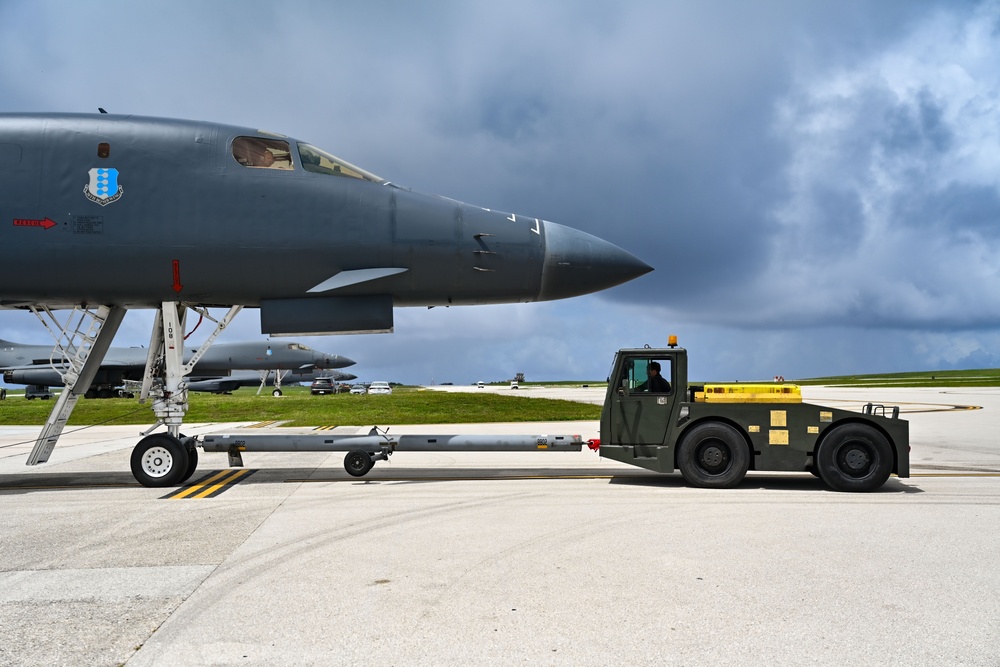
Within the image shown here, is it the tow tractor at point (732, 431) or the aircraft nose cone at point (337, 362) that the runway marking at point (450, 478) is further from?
the aircraft nose cone at point (337, 362)

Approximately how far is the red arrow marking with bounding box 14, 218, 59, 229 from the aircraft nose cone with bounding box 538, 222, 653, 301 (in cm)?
754

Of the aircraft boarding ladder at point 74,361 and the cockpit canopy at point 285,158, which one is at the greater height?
the cockpit canopy at point 285,158

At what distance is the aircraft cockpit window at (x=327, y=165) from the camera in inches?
426

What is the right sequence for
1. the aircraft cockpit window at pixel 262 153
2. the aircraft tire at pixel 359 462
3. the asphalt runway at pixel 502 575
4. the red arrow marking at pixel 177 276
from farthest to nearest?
the aircraft tire at pixel 359 462, the aircraft cockpit window at pixel 262 153, the red arrow marking at pixel 177 276, the asphalt runway at pixel 502 575

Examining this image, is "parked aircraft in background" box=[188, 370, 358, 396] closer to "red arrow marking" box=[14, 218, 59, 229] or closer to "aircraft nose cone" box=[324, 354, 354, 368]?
"aircraft nose cone" box=[324, 354, 354, 368]

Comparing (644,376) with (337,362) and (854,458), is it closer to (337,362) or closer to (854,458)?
(854,458)

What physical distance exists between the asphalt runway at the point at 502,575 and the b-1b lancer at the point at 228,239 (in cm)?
295

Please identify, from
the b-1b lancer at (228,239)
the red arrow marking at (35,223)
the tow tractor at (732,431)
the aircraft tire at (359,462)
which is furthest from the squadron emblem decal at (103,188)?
the tow tractor at (732,431)

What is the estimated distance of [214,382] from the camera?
60219 millimetres

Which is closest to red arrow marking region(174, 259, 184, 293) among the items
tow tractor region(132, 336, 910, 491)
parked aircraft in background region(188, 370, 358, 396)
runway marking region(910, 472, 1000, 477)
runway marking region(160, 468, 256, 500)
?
tow tractor region(132, 336, 910, 491)

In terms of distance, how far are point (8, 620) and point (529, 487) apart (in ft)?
22.5

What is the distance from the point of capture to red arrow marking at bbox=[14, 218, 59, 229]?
402 inches

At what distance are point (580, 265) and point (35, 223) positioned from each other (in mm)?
8360

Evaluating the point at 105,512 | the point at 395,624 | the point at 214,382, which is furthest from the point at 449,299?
the point at 214,382
